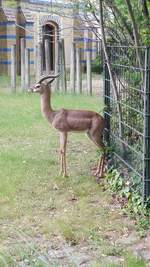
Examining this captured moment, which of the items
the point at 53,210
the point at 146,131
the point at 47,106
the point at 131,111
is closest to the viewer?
the point at 146,131

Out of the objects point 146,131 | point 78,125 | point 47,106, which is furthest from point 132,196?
point 47,106

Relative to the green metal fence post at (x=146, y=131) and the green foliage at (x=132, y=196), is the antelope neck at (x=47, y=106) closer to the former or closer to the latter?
the green foliage at (x=132, y=196)

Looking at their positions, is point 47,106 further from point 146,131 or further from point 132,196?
point 146,131

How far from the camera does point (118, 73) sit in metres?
7.18

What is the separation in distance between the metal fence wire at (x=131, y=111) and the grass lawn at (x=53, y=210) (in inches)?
19.3

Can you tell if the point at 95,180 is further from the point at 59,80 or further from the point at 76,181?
the point at 59,80

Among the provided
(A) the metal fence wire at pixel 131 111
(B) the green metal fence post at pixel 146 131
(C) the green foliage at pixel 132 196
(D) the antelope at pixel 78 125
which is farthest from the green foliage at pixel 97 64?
(B) the green metal fence post at pixel 146 131

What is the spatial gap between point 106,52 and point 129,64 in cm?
36

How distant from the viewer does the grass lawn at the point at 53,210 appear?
441 cm

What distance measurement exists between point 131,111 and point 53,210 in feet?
5.04

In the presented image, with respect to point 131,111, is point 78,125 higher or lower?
lower

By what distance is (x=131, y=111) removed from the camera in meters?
6.62

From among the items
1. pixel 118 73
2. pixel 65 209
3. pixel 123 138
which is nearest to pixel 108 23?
pixel 118 73

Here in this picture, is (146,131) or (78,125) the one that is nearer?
(146,131)
